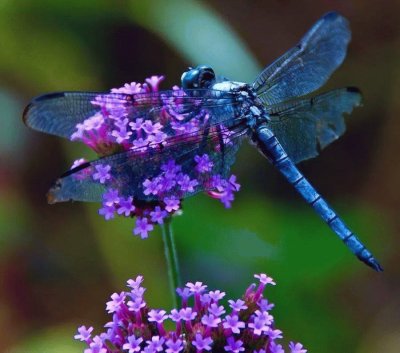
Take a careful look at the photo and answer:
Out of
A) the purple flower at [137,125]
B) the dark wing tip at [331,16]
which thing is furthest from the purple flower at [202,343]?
the dark wing tip at [331,16]

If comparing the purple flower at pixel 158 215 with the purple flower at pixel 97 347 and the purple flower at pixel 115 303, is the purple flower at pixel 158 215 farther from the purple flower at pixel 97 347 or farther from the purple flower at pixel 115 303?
the purple flower at pixel 97 347

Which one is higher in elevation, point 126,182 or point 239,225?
point 239,225

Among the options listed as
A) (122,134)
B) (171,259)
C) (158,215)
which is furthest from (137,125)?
(171,259)

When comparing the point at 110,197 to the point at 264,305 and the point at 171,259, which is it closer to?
the point at 171,259

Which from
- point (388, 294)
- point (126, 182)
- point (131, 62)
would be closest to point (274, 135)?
point (126, 182)

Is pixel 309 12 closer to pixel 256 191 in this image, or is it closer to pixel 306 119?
pixel 256 191

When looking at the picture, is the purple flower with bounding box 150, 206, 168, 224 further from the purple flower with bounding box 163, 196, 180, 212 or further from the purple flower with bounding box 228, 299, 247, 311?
the purple flower with bounding box 228, 299, 247, 311
